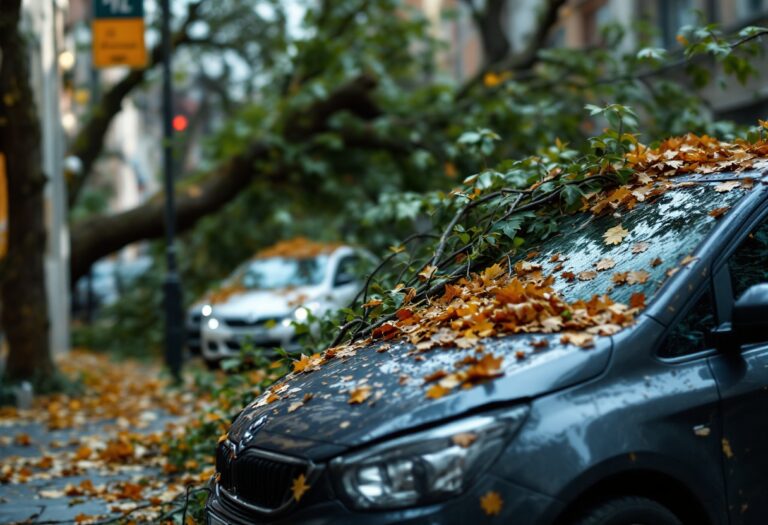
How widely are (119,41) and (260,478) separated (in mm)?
10465

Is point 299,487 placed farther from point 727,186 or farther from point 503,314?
point 727,186

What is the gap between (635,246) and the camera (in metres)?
3.98

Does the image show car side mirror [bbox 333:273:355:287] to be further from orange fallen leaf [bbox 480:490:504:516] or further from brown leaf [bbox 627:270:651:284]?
orange fallen leaf [bbox 480:490:504:516]

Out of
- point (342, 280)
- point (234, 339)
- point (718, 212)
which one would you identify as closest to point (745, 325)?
point (718, 212)

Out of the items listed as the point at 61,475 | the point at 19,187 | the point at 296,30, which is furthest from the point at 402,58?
the point at 61,475

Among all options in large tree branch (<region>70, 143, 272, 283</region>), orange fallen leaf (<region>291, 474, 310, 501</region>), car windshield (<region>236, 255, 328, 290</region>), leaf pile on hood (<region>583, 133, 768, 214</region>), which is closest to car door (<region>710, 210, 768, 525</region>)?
leaf pile on hood (<region>583, 133, 768, 214</region>)

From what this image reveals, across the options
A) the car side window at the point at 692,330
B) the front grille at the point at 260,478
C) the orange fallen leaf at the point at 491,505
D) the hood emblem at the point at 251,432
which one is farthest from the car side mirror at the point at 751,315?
the hood emblem at the point at 251,432

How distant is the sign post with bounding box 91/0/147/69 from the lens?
41.9 feet

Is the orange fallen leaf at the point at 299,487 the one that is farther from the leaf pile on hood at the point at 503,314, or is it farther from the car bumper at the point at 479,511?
the leaf pile on hood at the point at 503,314

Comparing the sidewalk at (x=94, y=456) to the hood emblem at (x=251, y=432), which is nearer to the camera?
the hood emblem at (x=251, y=432)

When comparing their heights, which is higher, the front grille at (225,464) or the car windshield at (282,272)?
the front grille at (225,464)

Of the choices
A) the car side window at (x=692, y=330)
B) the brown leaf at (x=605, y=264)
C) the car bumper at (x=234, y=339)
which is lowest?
the car bumper at (x=234, y=339)

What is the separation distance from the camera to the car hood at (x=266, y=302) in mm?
13172

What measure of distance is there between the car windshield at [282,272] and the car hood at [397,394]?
33.2 feet
